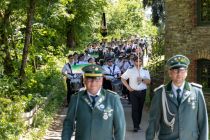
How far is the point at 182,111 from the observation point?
17.4ft

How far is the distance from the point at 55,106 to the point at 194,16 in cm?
544

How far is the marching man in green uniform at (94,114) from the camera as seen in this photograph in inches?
206

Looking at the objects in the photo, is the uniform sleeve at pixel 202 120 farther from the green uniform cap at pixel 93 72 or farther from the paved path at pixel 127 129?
the paved path at pixel 127 129

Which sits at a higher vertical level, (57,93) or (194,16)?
(194,16)

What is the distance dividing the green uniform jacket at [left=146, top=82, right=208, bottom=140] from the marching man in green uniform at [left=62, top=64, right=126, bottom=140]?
41 cm

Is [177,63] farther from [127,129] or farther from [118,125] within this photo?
[127,129]

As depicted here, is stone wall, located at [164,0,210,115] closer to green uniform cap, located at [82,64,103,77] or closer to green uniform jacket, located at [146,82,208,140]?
green uniform jacket, located at [146,82,208,140]

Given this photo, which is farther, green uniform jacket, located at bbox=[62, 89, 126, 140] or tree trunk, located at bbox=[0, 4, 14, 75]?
tree trunk, located at bbox=[0, 4, 14, 75]

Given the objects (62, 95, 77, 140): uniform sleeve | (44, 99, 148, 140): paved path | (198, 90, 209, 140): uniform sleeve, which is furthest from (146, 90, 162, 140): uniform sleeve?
(44, 99, 148, 140): paved path

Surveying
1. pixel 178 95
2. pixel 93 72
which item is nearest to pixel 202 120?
pixel 178 95

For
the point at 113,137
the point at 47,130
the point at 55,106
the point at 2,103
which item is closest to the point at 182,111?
the point at 113,137

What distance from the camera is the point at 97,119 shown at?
5227 millimetres

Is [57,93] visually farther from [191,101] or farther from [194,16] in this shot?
[191,101]

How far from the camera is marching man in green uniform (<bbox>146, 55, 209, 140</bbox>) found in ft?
17.4
